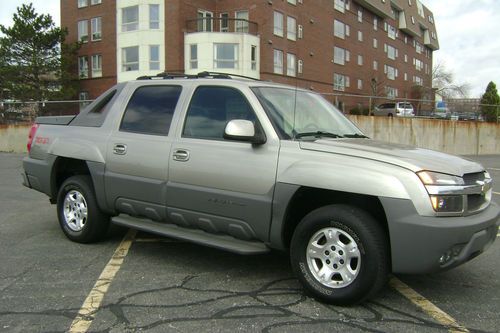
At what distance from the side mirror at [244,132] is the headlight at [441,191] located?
1.37 meters

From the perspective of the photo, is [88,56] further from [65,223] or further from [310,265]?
[310,265]

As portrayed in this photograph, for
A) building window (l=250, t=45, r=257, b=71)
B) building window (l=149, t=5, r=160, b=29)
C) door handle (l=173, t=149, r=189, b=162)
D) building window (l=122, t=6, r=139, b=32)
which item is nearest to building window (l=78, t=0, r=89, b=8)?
building window (l=122, t=6, r=139, b=32)

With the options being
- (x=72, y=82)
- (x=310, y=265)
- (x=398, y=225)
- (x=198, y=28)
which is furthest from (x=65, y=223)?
(x=72, y=82)

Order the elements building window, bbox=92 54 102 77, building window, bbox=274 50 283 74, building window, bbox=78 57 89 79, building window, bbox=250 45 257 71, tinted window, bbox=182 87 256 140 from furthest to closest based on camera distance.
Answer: building window, bbox=78 57 89 79 → building window, bbox=92 54 102 77 → building window, bbox=274 50 283 74 → building window, bbox=250 45 257 71 → tinted window, bbox=182 87 256 140

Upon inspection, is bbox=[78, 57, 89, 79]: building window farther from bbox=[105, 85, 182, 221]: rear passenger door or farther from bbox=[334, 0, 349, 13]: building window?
bbox=[105, 85, 182, 221]: rear passenger door

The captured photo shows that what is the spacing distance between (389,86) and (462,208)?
204 ft

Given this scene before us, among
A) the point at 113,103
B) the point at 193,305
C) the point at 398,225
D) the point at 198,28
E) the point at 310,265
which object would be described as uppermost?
the point at 198,28

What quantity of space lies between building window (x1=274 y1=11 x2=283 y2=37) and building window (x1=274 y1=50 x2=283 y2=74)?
136 centimetres

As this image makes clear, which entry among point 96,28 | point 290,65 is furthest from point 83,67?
point 290,65

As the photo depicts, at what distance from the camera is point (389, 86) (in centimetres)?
6312

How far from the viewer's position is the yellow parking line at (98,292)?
3602mm

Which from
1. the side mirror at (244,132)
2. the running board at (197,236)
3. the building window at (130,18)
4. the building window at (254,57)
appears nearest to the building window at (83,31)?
the building window at (130,18)

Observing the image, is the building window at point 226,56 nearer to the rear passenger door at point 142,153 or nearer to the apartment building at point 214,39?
the apartment building at point 214,39

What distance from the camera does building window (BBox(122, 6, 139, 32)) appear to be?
36156mm
